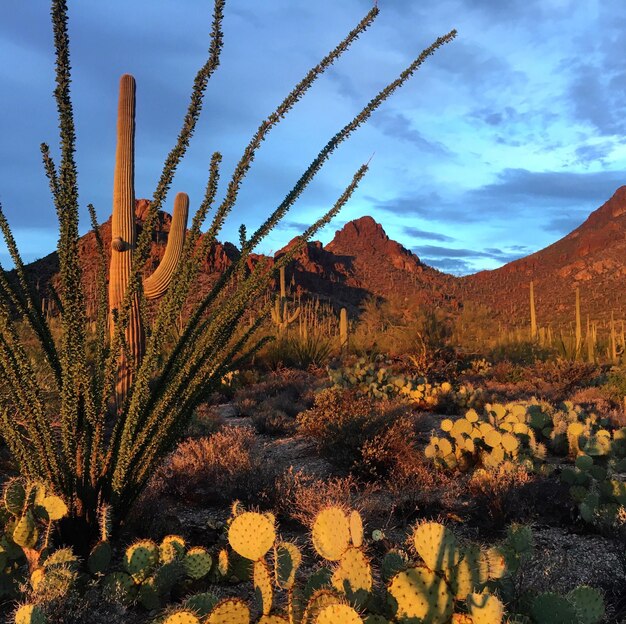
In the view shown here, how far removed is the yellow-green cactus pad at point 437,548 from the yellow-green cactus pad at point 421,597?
0.16 ft

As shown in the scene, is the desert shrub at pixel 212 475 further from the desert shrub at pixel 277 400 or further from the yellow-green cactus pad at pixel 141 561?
the desert shrub at pixel 277 400

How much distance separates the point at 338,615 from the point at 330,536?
62cm

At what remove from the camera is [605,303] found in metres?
47.5

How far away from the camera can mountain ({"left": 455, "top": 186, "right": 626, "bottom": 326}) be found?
49.1 m

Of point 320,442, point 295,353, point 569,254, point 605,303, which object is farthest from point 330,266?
point 320,442

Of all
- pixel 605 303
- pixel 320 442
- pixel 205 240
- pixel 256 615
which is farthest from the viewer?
pixel 605 303

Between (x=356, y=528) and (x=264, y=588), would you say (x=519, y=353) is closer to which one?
(x=356, y=528)

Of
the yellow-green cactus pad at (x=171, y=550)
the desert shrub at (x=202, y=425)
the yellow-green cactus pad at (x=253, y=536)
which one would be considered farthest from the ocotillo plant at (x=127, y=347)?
the desert shrub at (x=202, y=425)

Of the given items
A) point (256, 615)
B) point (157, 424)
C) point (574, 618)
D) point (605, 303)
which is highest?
point (605, 303)

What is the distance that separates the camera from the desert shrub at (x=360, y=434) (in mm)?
5410

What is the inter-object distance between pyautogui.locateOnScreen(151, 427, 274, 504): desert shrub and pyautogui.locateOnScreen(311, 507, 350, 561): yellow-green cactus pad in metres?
1.97

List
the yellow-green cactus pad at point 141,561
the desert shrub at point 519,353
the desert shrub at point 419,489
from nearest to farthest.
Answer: the yellow-green cactus pad at point 141,561 → the desert shrub at point 419,489 → the desert shrub at point 519,353

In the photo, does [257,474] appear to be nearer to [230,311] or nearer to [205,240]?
[230,311]

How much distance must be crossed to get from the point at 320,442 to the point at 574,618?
3.98 meters
